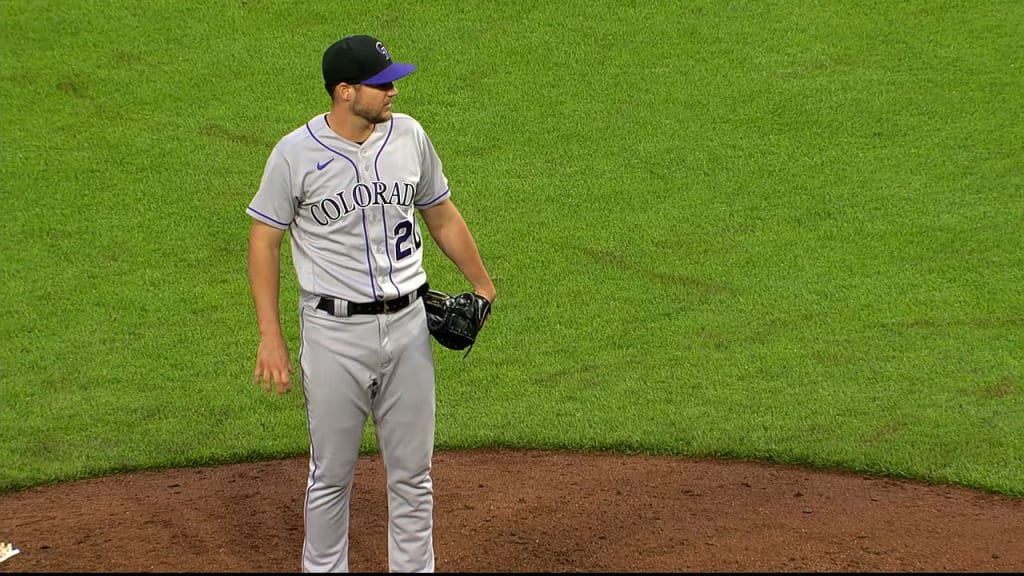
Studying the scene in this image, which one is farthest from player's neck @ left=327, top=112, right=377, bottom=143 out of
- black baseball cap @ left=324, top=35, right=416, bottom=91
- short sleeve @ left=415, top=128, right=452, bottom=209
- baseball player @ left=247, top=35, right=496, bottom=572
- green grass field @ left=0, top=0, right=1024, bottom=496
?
green grass field @ left=0, top=0, right=1024, bottom=496

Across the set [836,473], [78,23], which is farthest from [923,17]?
[78,23]

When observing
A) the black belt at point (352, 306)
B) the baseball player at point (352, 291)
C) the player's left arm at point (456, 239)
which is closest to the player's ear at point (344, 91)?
the baseball player at point (352, 291)

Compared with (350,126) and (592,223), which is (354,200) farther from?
(592,223)

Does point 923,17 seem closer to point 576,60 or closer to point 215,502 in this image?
point 576,60

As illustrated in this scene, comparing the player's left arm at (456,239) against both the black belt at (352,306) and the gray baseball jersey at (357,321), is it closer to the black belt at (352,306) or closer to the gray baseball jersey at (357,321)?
the gray baseball jersey at (357,321)

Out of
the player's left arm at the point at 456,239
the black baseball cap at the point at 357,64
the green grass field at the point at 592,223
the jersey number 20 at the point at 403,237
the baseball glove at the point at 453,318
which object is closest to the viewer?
the black baseball cap at the point at 357,64

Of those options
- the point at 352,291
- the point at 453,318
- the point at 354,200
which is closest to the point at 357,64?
the point at 354,200
